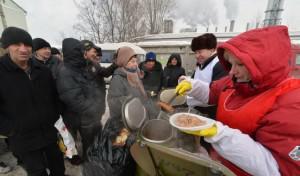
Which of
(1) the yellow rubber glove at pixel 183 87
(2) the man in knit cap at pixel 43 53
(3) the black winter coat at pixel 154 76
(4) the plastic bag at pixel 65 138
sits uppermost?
(2) the man in knit cap at pixel 43 53

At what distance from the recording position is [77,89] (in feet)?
6.44

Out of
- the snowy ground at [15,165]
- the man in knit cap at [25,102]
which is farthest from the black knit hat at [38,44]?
the snowy ground at [15,165]

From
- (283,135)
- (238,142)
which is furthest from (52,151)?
(283,135)

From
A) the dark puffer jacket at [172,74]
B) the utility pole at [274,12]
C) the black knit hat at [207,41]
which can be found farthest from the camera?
the utility pole at [274,12]

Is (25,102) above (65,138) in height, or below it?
above

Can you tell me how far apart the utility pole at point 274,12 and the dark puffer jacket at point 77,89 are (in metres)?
12.2

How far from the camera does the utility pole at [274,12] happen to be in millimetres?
10101

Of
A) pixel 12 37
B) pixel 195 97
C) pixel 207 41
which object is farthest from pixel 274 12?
pixel 12 37

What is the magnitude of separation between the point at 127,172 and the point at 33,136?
1.02m

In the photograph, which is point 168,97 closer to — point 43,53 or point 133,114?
point 133,114

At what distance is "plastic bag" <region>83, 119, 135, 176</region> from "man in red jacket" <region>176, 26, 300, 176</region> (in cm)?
74

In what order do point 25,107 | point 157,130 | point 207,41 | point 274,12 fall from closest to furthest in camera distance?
point 157,130, point 25,107, point 207,41, point 274,12

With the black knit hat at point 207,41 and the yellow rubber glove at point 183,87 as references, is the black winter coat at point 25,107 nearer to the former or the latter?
the yellow rubber glove at point 183,87

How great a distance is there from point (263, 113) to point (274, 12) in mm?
12893
